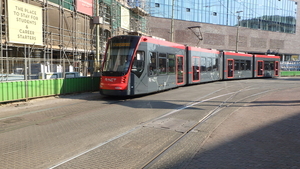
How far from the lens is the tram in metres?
12.9

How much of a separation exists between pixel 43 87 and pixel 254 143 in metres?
→ 11.4

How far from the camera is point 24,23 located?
16.1m

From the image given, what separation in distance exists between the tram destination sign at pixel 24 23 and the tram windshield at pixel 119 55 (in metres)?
6.39

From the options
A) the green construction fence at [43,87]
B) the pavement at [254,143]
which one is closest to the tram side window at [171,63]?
the green construction fence at [43,87]

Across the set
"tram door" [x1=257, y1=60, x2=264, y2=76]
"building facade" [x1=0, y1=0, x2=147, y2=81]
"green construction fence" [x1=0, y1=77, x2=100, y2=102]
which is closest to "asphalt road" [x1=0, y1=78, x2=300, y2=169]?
"green construction fence" [x1=0, y1=77, x2=100, y2=102]

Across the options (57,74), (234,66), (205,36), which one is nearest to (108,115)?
(57,74)

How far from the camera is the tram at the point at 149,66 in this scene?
1292 centimetres

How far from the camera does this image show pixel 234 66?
27.9m

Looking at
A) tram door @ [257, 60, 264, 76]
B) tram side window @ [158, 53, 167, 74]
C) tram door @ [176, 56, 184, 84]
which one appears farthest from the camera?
tram door @ [257, 60, 264, 76]

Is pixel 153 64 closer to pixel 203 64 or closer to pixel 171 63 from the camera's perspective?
pixel 171 63

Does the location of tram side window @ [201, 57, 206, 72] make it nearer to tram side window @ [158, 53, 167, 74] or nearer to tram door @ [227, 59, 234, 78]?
tram door @ [227, 59, 234, 78]

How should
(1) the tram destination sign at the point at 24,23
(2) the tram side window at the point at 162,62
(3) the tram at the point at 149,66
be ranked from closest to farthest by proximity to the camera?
(3) the tram at the point at 149,66 → (1) the tram destination sign at the point at 24,23 → (2) the tram side window at the point at 162,62

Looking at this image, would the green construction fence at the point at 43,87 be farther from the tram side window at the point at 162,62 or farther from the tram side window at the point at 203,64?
the tram side window at the point at 203,64

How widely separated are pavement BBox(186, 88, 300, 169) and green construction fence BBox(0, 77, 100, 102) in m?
9.78
